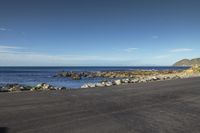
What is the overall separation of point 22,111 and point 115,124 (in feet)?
12.2

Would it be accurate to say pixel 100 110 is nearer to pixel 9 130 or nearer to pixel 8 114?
pixel 8 114

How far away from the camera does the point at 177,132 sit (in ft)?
25.9

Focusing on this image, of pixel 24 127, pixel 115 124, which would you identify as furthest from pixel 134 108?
pixel 24 127

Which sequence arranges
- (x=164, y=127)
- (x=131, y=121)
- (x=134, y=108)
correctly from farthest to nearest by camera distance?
(x=134, y=108) → (x=131, y=121) → (x=164, y=127)

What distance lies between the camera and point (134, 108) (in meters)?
11.9

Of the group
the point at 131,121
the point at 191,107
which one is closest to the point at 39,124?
the point at 131,121

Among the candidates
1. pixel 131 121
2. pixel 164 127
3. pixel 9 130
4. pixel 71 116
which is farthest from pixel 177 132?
pixel 9 130

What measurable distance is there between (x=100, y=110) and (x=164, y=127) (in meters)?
3.24

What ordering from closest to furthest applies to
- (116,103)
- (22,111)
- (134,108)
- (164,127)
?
(164,127) < (22,111) < (134,108) < (116,103)

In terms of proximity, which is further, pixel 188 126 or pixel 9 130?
pixel 188 126

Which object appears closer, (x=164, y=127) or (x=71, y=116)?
(x=164, y=127)

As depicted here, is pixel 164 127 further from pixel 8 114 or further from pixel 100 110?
pixel 8 114

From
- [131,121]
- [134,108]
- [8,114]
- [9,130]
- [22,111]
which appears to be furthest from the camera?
[134,108]

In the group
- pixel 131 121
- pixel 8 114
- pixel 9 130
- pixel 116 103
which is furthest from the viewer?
pixel 116 103
